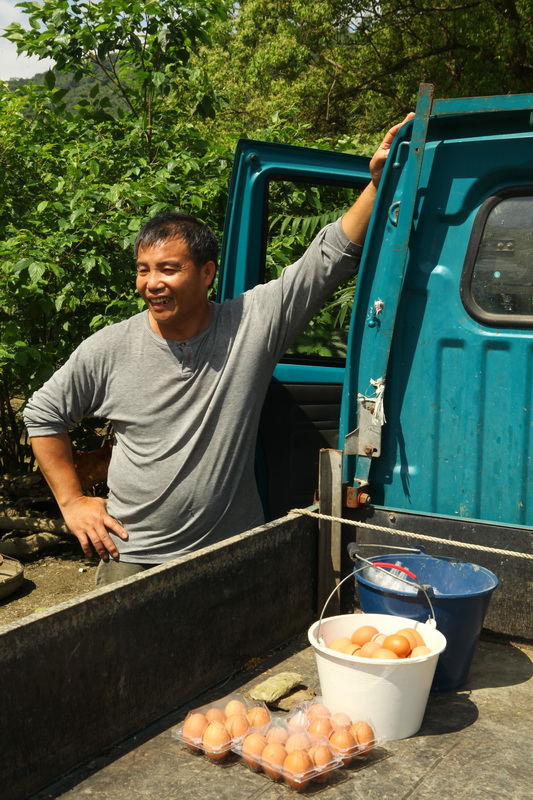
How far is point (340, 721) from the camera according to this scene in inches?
86.6

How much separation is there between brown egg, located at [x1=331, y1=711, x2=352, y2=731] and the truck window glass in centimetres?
177

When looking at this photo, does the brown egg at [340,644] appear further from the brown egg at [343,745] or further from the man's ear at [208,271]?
the man's ear at [208,271]

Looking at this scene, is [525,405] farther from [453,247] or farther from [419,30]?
[419,30]

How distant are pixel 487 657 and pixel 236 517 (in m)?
0.97

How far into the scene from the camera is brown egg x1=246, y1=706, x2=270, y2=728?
2174 mm

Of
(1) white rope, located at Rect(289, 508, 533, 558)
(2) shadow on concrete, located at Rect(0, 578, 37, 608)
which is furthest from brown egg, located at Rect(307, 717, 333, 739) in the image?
(2) shadow on concrete, located at Rect(0, 578, 37, 608)

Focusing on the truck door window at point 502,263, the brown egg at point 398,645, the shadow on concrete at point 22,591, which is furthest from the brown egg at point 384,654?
the shadow on concrete at point 22,591

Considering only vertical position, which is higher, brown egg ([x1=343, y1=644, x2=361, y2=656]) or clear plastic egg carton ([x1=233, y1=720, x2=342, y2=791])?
brown egg ([x1=343, y1=644, x2=361, y2=656])

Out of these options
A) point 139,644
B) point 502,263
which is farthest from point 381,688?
point 502,263

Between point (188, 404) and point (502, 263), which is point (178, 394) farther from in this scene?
point (502, 263)

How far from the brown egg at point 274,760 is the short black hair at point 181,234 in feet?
5.77

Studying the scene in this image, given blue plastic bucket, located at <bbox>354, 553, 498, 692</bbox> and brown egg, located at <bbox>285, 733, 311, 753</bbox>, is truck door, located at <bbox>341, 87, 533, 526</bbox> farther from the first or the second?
brown egg, located at <bbox>285, 733, 311, 753</bbox>

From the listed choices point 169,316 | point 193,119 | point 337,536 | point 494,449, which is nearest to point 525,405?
point 494,449

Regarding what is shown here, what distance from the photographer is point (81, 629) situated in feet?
6.82
